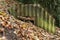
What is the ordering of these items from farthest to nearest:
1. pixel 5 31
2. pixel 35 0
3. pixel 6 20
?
pixel 35 0, pixel 6 20, pixel 5 31

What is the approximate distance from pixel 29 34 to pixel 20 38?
814 mm

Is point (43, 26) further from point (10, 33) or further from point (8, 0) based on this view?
point (10, 33)

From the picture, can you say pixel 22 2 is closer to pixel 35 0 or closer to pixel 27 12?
pixel 35 0

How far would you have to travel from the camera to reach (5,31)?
7199 mm

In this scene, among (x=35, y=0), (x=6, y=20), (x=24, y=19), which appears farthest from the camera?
(x=35, y=0)

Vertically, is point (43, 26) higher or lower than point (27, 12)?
lower

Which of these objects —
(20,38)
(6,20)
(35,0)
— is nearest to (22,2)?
(35,0)

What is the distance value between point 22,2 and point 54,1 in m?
1.59

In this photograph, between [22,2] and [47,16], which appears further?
[22,2]

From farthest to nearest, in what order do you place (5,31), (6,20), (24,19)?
(24,19)
(6,20)
(5,31)

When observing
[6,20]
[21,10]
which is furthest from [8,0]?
[6,20]

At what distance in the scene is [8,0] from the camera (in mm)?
11828

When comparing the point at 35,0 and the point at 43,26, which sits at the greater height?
the point at 35,0

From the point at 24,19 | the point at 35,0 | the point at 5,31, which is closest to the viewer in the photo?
the point at 5,31
